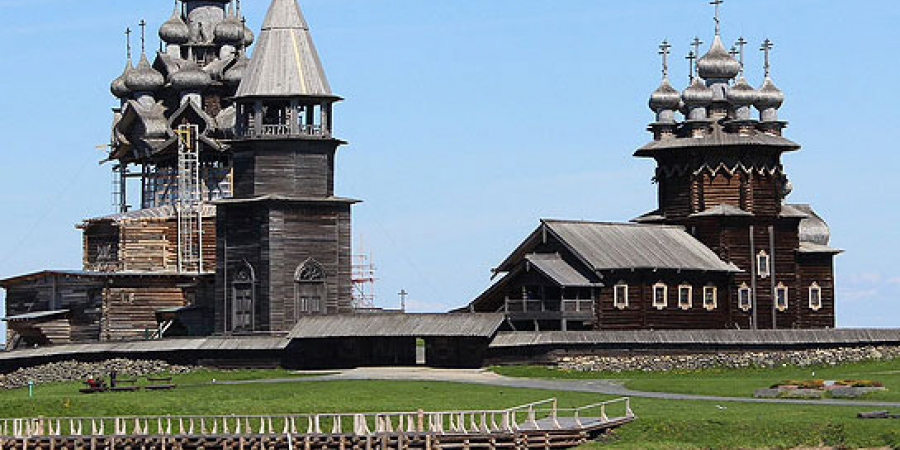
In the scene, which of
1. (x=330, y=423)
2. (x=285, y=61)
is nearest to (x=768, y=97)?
(x=285, y=61)

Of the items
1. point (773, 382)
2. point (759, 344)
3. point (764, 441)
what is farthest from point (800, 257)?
point (764, 441)

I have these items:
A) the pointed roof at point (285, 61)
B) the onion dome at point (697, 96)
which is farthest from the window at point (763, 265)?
the pointed roof at point (285, 61)

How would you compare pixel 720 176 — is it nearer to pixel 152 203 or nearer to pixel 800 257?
pixel 800 257

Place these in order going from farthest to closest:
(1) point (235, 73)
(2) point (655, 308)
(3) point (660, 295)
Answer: (1) point (235, 73), (3) point (660, 295), (2) point (655, 308)

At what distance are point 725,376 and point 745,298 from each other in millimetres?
16101

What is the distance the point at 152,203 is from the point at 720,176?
30335mm

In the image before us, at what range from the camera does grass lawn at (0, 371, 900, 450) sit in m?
57.1

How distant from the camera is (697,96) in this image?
316 ft

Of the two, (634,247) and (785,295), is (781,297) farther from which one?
(634,247)

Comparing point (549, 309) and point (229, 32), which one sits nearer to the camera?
point (549, 309)

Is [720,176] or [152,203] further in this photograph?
[152,203]

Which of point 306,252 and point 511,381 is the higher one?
point 306,252

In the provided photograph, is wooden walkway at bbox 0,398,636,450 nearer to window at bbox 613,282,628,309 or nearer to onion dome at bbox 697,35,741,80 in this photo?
window at bbox 613,282,628,309

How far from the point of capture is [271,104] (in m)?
91.1
